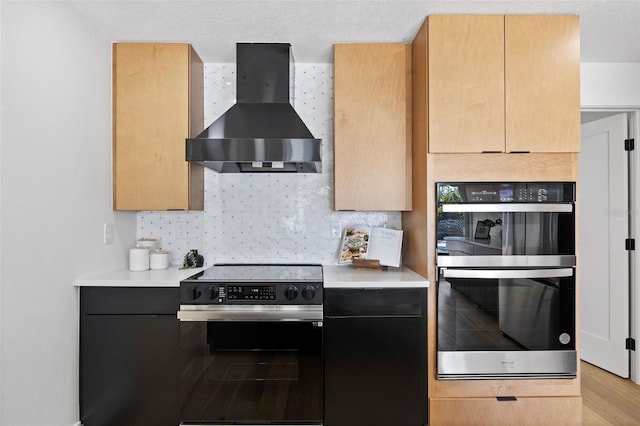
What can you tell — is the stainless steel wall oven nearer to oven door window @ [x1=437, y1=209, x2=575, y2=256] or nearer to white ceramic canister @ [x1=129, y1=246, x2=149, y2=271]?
oven door window @ [x1=437, y1=209, x2=575, y2=256]

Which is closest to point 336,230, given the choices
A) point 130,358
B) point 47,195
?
point 130,358

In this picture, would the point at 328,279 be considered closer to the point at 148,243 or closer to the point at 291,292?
the point at 291,292

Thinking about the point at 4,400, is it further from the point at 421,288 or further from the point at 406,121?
the point at 406,121

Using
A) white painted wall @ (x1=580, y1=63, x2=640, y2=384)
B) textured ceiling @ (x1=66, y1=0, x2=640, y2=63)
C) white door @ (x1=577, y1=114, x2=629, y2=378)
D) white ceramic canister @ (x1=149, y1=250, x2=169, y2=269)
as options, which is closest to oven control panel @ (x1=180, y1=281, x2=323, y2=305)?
white ceramic canister @ (x1=149, y1=250, x2=169, y2=269)

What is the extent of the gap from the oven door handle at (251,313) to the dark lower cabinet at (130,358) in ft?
0.37

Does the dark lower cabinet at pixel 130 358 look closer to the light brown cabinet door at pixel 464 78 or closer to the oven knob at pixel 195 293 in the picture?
the oven knob at pixel 195 293

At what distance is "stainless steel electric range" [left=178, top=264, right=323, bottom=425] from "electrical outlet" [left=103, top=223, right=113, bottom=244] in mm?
709

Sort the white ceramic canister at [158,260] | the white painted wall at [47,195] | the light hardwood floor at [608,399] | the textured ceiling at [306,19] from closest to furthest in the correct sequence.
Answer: the white painted wall at [47,195] → the textured ceiling at [306,19] → the light hardwood floor at [608,399] → the white ceramic canister at [158,260]

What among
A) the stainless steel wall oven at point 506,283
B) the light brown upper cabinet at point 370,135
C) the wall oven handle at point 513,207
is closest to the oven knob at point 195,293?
the light brown upper cabinet at point 370,135

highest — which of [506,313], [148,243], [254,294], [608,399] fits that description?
[148,243]

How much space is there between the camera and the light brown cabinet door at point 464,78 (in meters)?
2.04

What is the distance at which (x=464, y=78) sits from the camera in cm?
205

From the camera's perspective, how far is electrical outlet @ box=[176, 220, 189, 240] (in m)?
2.69

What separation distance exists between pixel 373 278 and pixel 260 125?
1126 millimetres
